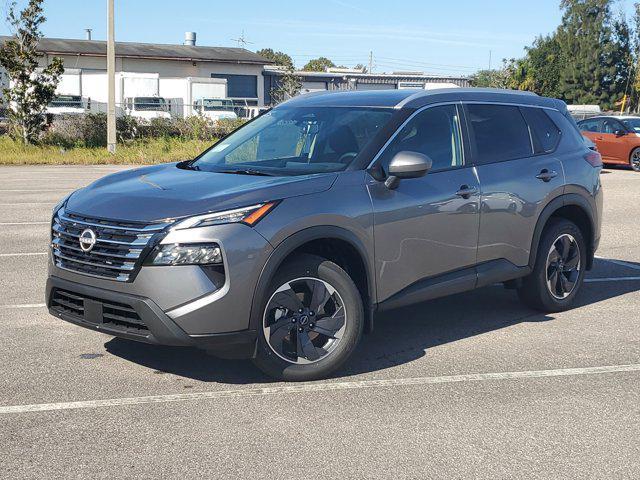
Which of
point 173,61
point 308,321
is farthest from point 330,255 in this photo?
point 173,61

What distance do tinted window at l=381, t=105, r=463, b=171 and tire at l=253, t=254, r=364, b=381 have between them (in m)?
1.05

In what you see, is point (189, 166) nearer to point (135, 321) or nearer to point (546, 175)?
point (135, 321)

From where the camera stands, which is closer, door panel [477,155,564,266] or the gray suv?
the gray suv

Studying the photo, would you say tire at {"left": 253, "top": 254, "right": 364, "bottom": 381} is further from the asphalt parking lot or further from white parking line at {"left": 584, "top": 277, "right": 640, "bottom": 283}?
white parking line at {"left": 584, "top": 277, "right": 640, "bottom": 283}

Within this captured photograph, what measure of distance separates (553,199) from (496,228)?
31.3 inches

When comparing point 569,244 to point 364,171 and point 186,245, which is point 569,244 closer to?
point 364,171

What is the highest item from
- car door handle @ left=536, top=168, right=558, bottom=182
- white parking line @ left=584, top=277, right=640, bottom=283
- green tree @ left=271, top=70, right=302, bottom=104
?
green tree @ left=271, top=70, right=302, bottom=104

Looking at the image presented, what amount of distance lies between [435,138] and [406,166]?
79 cm

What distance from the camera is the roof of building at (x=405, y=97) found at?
249 inches

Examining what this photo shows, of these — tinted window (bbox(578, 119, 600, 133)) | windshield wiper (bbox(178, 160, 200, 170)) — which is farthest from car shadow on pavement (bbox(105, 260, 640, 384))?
tinted window (bbox(578, 119, 600, 133))

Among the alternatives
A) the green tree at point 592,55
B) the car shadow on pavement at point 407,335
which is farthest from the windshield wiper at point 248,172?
the green tree at point 592,55

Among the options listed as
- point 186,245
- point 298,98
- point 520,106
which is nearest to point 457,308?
point 520,106

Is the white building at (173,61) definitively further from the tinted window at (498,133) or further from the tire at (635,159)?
the tinted window at (498,133)

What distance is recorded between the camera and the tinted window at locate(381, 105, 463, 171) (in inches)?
240
